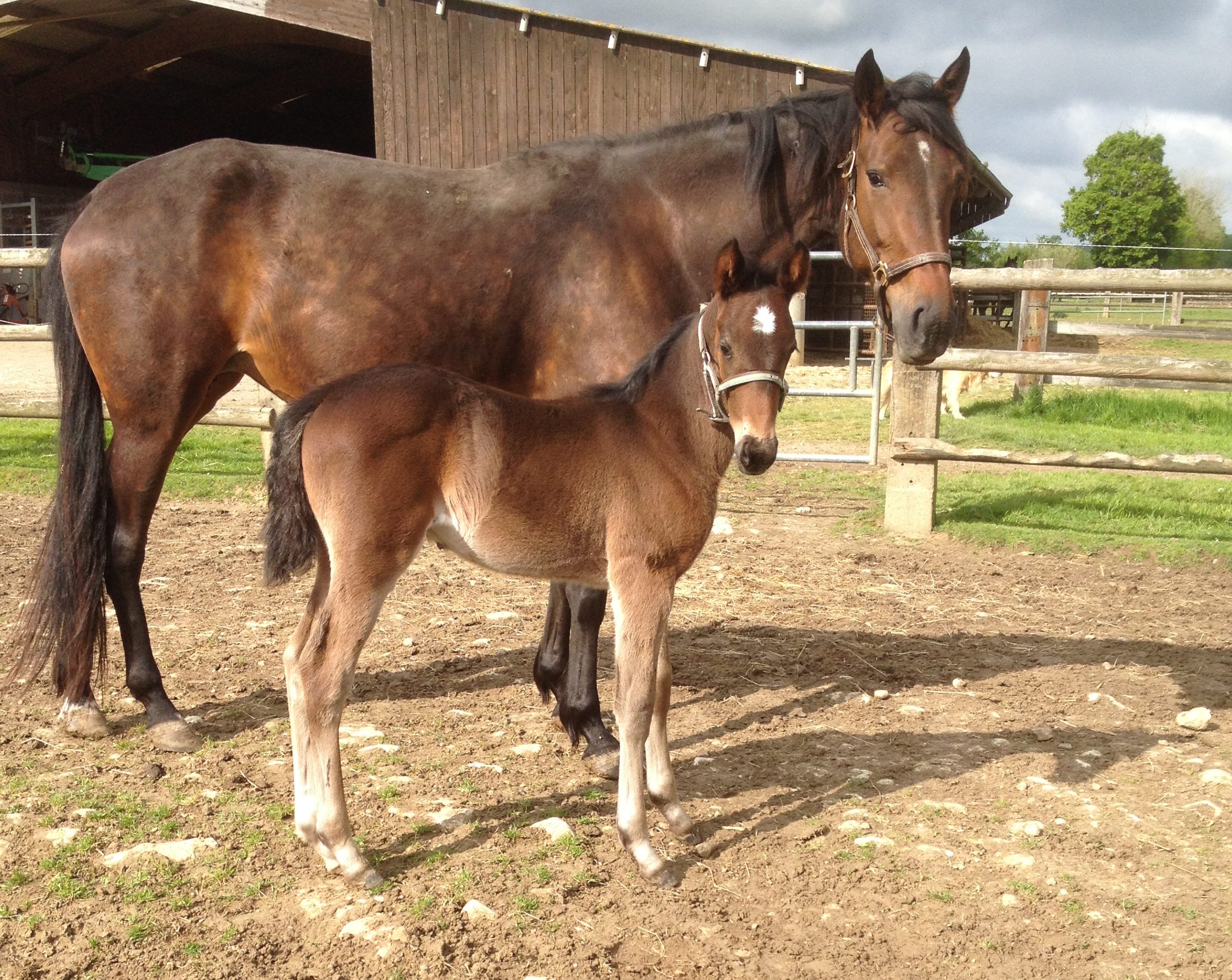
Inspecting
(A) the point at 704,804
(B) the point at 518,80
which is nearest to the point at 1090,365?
(A) the point at 704,804

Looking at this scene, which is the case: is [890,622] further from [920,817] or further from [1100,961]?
[1100,961]

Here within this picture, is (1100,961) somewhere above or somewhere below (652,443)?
below

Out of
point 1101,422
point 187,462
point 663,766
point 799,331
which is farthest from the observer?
point 799,331

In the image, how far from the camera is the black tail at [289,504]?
112 inches

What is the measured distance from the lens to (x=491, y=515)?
2.84 m

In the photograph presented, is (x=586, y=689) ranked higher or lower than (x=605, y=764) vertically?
higher

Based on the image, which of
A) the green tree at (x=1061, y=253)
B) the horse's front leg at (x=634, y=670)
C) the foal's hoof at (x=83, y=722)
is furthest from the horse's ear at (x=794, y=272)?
the green tree at (x=1061, y=253)

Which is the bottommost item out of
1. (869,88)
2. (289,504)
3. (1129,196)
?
(289,504)

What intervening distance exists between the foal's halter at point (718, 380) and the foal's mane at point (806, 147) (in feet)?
3.21

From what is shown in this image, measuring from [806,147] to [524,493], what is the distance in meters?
1.83

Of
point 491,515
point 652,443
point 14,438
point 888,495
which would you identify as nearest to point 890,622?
point 888,495

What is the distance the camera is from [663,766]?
3092 millimetres

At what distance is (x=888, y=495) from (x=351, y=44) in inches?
431

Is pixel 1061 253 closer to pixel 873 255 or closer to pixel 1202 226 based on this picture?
pixel 1202 226
